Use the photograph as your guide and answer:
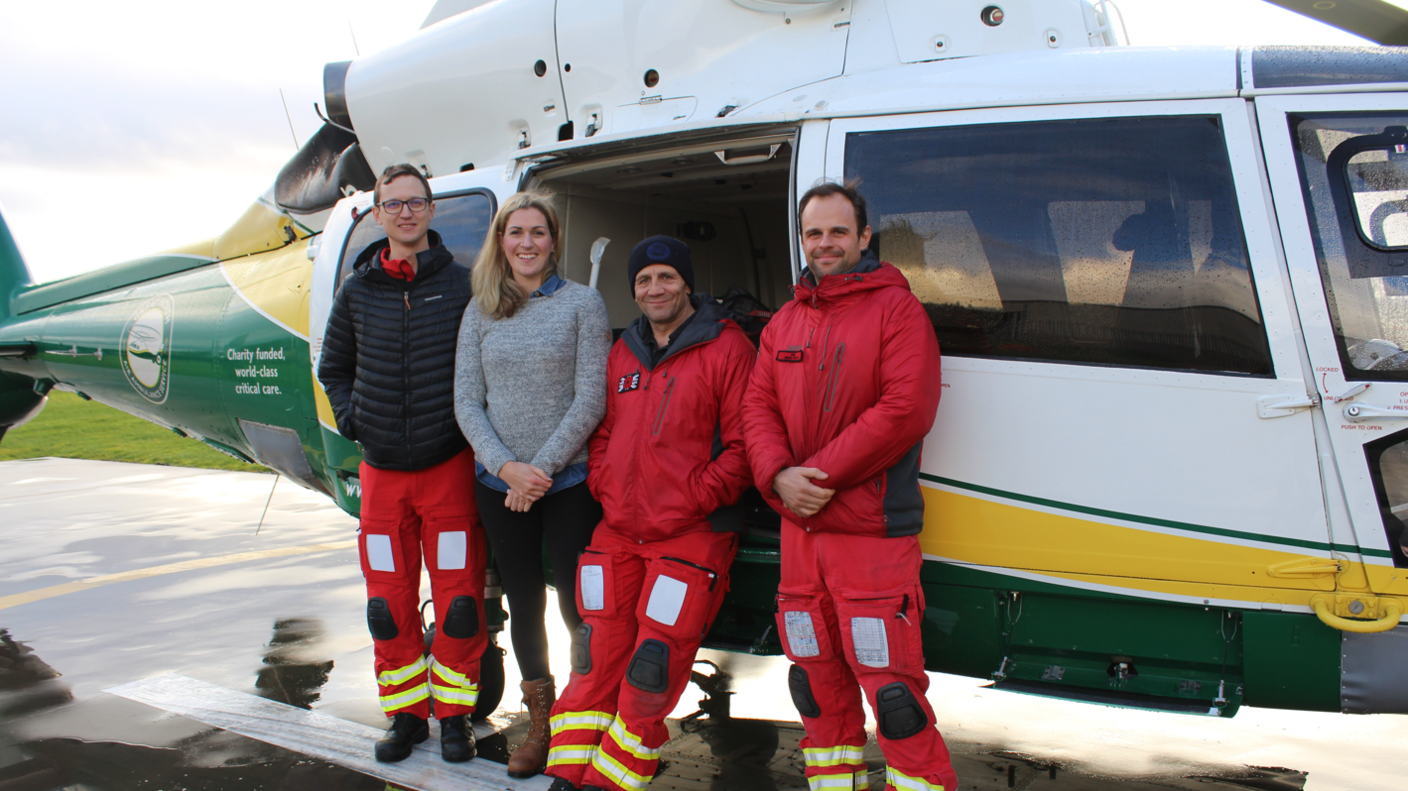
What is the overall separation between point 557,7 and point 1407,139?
3248mm

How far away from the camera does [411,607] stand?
324 cm

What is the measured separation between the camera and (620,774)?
268 cm

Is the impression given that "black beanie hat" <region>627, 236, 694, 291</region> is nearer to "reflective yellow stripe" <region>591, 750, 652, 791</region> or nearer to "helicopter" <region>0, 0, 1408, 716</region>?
"helicopter" <region>0, 0, 1408, 716</region>

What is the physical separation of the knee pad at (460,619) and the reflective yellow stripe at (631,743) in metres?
0.73

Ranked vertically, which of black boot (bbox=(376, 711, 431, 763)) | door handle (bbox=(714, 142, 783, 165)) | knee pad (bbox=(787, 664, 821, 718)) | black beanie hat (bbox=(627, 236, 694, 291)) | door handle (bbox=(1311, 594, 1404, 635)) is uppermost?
door handle (bbox=(714, 142, 783, 165))

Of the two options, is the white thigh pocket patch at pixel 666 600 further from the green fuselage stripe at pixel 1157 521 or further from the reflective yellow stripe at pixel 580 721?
the green fuselage stripe at pixel 1157 521

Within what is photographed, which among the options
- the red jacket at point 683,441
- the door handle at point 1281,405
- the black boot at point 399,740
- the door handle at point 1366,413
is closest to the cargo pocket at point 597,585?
the red jacket at point 683,441

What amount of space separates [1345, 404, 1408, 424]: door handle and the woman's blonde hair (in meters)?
2.37

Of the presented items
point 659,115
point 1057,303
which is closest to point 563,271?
point 659,115

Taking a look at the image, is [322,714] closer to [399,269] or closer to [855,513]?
[399,269]

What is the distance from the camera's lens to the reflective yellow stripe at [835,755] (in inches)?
101

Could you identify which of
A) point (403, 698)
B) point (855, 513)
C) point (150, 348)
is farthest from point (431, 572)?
point (150, 348)

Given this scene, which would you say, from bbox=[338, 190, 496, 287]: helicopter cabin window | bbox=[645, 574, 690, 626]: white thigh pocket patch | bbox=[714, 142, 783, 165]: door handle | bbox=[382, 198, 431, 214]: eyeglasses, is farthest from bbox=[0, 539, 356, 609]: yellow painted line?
bbox=[714, 142, 783, 165]: door handle

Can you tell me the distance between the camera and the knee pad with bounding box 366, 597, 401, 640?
3.17 meters
